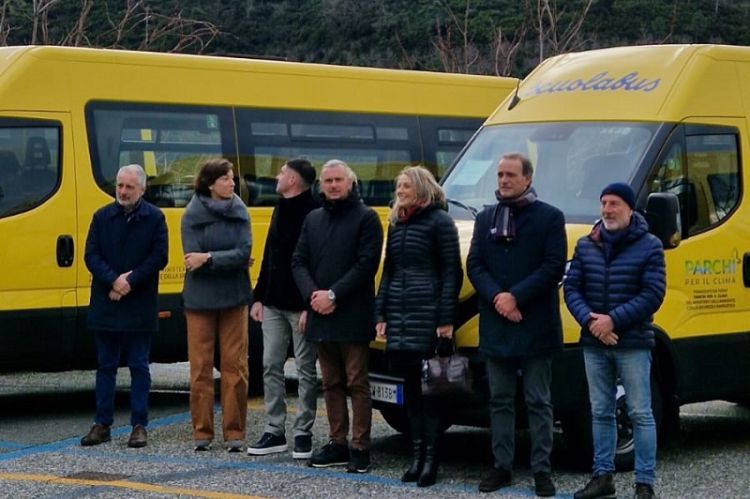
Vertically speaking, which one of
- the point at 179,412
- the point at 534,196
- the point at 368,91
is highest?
the point at 368,91

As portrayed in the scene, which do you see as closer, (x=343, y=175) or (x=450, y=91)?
(x=343, y=175)

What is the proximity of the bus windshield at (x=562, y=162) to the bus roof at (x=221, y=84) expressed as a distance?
10.3ft

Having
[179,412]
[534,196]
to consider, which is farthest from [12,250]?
[534,196]

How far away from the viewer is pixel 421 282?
8578 mm

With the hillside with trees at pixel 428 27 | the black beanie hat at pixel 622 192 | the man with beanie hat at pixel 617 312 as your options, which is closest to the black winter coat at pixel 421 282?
the man with beanie hat at pixel 617 312

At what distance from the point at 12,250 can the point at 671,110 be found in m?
4.97

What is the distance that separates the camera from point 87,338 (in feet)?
38.1

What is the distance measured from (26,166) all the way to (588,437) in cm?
494

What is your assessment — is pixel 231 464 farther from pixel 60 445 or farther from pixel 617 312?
pixel 617 312

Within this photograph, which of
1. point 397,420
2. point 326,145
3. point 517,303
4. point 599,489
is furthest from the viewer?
point 326,145

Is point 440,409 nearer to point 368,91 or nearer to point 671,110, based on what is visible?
point 671,110

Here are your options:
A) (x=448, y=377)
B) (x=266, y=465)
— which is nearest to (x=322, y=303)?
(x=448, y=377)

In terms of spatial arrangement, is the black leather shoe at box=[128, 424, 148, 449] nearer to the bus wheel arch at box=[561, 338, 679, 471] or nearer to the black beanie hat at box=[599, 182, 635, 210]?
the bus wheel arch at box=[561, 338, 679, 471]

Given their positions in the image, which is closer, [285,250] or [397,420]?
[285,250]
